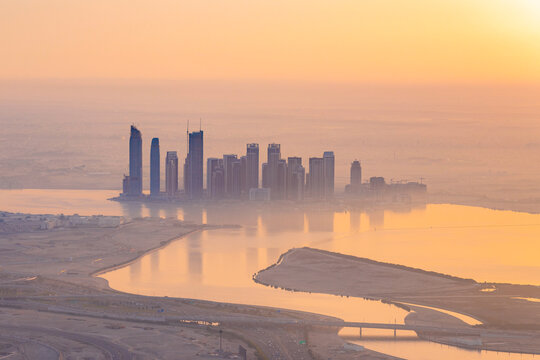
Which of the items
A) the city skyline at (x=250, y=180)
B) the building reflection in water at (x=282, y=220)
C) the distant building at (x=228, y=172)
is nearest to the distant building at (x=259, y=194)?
the city skyline at (x=250, y=180)

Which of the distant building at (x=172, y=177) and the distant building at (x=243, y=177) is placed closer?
the distant building at (x=172, y=177)

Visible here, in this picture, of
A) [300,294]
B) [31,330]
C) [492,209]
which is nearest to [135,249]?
[300,294]

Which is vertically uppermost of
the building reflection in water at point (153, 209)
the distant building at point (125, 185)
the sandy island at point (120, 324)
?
the distant building at point (125, 185)

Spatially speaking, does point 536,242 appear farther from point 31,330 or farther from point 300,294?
point 31,330

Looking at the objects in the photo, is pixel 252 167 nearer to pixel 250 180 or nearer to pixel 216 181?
pixel 250 180

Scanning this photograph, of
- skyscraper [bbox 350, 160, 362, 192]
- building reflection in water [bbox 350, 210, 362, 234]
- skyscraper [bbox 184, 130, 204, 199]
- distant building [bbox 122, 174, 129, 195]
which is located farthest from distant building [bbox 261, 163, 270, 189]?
building reflection in water [bbox 350, 210, 362, 234]

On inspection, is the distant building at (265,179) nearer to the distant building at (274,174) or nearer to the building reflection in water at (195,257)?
the distant building at (274,174)
